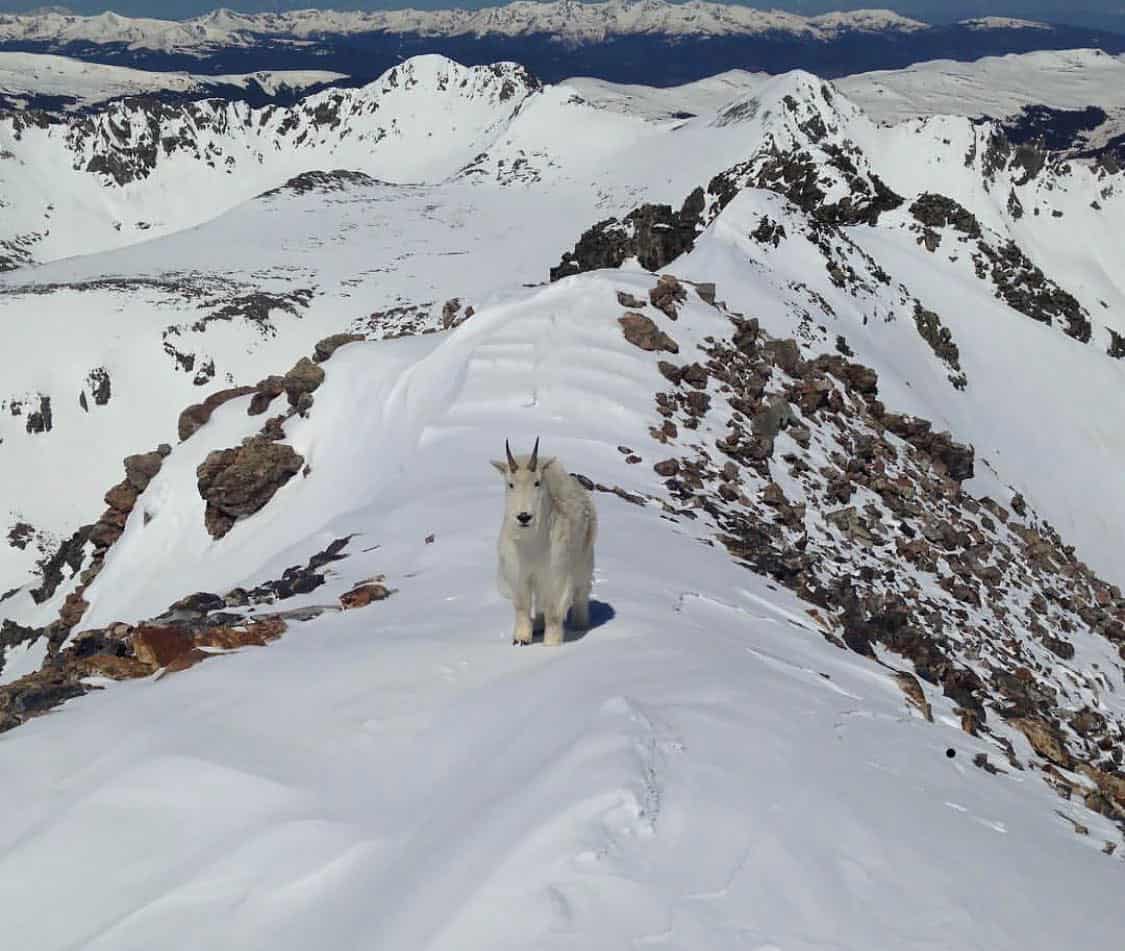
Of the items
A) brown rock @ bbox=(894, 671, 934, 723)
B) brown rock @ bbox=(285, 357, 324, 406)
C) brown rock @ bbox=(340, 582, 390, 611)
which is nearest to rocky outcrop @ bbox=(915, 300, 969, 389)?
brown rock @ bbox=(285, 357, 324, 406)

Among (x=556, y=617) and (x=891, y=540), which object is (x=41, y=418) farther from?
(x=556, y=617)

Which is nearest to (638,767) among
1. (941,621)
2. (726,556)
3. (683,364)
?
(726,556)

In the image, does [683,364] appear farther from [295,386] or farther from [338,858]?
[338,858]

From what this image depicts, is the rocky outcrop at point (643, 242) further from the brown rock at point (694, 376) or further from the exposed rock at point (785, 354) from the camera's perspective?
the brown rock at point (694, 376)

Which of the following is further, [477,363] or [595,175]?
[595,175]

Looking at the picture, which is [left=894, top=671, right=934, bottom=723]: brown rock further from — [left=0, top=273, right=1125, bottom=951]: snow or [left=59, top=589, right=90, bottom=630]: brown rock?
[left=59, top=589, right=90, bottom=630]: brown rock

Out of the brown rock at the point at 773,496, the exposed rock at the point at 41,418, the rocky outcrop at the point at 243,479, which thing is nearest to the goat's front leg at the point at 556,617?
the brown rock at the point at 773,496
